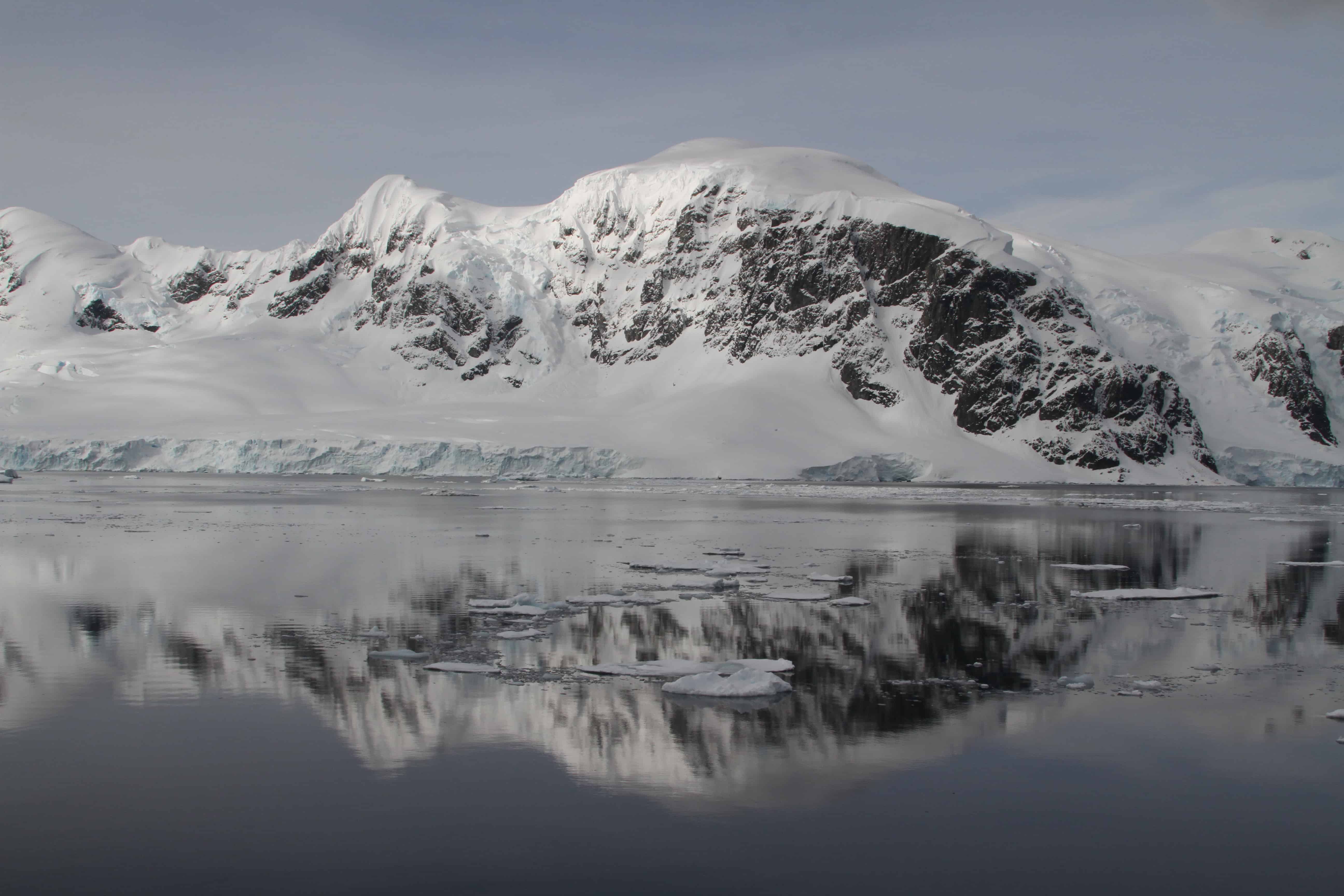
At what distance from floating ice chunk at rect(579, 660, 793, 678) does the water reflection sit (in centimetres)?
37

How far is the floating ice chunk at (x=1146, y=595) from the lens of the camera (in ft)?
67.9

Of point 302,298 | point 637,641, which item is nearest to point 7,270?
point 302,298

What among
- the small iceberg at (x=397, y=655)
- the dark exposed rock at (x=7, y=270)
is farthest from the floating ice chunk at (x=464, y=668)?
the dark exposed rock at (x=7, y=270)

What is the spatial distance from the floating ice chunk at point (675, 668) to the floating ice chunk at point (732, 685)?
0.40 meters

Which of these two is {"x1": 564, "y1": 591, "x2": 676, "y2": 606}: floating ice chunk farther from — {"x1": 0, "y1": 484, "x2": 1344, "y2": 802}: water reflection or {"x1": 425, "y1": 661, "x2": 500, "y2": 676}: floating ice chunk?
{"x1": 425, "y1": 661, "x2": 500, "y2": 676}: floating ice chunk

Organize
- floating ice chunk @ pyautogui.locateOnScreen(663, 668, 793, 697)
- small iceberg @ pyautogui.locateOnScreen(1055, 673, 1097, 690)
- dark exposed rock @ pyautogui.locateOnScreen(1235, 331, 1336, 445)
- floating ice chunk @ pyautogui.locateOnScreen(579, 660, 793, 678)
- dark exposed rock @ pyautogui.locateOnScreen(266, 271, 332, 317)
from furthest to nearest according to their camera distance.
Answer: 1. dark exposed rock @ pyautogui.locateOnScreen(266, 271, 332, 317)
2. dark exposed rock @ pyautogui.locateOnScreen(1235, 331, 1336, 445)
3. floating ice chunk @ pyautogui.locateOnScreen(579, 660, 793, 678)
4. small iceberg @ pyautogui.locateOnScreen(1055, 673, 1097, 690)
5. floating ice chunk @ pyautogui.locateOnScreen(663, 668, 793, 697)

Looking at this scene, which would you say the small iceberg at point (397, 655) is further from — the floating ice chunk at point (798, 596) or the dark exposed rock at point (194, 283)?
the dark exposed rock at point (194, 283)

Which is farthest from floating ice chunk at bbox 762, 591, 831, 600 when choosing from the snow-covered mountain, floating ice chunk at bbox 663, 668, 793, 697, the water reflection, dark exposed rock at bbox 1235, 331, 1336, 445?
dark exposed rock at bbox 1235, 331, 1336, 445

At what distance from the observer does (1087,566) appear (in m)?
26.1

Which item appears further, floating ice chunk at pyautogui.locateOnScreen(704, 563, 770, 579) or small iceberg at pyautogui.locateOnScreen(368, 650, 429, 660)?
floating ice chunk at pyautogui.locateOnScreen(704, 563, 770, 579)

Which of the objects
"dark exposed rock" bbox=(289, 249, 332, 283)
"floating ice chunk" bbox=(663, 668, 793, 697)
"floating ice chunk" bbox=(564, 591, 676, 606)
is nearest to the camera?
"floating ice chunk" bbox=(663, 668, 793, 697)

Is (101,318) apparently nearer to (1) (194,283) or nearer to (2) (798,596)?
(1) (194,283)

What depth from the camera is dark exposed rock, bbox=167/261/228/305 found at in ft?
504

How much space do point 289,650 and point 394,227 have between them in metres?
131
